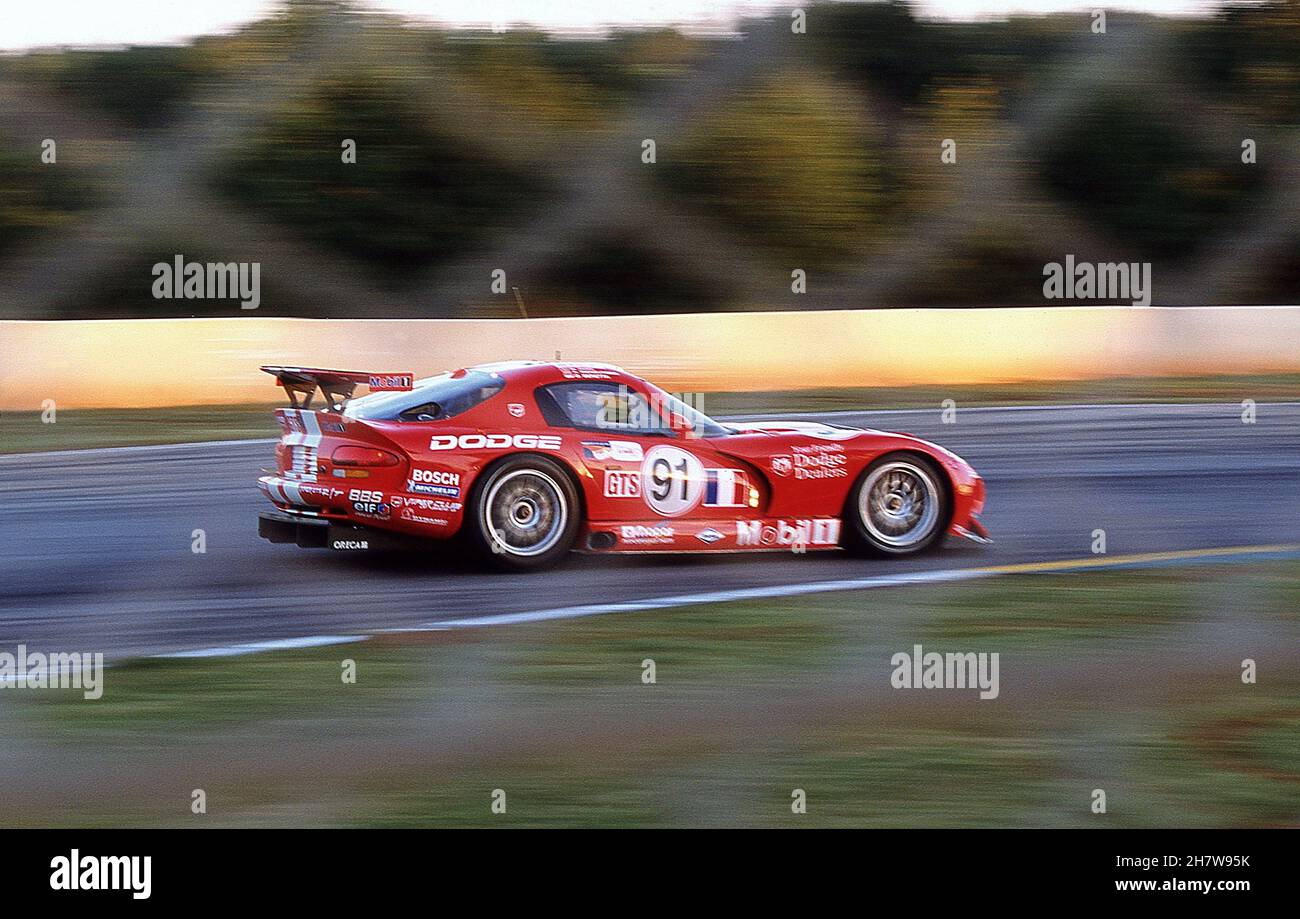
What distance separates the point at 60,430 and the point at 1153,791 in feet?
34.1

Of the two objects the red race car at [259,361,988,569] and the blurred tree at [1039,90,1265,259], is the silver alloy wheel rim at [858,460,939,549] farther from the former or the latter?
the blurred tree at [1039,90,1265,259]

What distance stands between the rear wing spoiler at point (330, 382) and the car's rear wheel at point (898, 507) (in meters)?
2.27

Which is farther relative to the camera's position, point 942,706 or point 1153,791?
point 942,706

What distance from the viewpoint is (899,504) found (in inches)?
316

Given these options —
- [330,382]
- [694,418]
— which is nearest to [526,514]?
[694,418]

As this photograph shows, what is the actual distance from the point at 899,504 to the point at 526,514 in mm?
1919

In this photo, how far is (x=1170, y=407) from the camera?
14469 mm

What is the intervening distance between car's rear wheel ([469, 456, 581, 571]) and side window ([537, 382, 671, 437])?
265 millimetres

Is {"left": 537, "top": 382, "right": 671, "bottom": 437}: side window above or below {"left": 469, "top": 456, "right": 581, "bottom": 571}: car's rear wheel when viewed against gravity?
above

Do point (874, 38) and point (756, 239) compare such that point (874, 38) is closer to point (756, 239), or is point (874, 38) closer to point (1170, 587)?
point (756, 239)

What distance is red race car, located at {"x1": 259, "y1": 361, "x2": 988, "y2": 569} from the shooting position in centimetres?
724

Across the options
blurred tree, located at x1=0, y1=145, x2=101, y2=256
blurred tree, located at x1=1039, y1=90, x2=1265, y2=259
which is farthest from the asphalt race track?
blurred tree, located at x1=0, y1=145, x2=101, y2=256

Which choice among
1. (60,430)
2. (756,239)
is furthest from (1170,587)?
(756,239)

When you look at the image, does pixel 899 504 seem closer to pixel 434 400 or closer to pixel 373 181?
pixel 434 400
